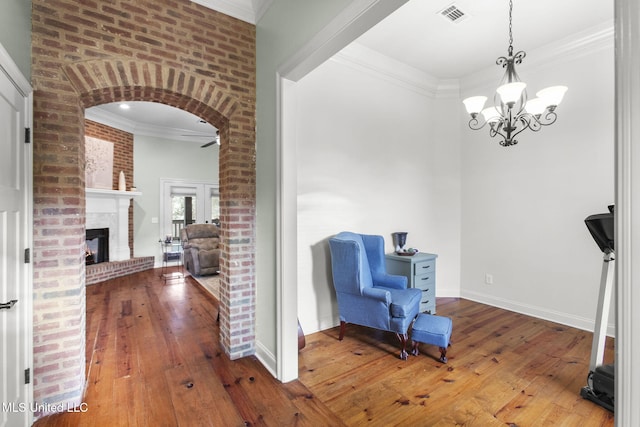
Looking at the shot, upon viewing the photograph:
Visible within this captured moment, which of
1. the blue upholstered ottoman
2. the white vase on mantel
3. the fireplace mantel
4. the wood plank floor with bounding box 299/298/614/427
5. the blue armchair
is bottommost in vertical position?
the wood plank floor with bounding box 299/298/614/427

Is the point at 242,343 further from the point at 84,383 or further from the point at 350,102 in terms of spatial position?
the point at 350,102

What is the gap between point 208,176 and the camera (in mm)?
7738

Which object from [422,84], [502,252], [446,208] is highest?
[422,84]

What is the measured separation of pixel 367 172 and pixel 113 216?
5.45 meters

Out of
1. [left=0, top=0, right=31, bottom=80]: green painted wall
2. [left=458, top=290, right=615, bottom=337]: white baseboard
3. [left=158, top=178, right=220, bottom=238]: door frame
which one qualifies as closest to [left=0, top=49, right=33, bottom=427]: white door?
[left=0, top=0, right=31, bottom=80]: green painted wall

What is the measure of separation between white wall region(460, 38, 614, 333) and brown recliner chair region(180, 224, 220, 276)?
4.52 metres

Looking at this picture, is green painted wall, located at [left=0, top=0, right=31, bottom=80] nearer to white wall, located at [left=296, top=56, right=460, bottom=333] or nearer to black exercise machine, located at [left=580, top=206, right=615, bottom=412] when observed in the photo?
white wall, located at [left=296, top=56, right=460, bottom=333]

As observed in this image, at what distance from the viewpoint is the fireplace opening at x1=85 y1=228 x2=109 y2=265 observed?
581 centimetres

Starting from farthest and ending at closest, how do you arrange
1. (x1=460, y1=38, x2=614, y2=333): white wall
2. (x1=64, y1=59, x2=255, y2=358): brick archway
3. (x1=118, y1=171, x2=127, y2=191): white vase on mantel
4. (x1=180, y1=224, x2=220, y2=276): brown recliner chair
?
(x1=118, y1=171, x2=127, y2=191): white vase on mantel → (x1=180, y1=224, x2=220, y2=276): brown recliner chair → (x1=460, y1=38, x2=614, y2=333): white wall → (x1=64, y1=59, x2=255, y2=358): brick archway

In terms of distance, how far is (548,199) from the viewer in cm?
362

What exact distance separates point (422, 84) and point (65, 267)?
4.58 m

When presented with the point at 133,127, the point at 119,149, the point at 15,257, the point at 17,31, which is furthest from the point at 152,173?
the point at 15,257

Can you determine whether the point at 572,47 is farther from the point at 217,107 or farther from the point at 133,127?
the point at 133,127

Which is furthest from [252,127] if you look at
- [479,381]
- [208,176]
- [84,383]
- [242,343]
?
[208,176]
